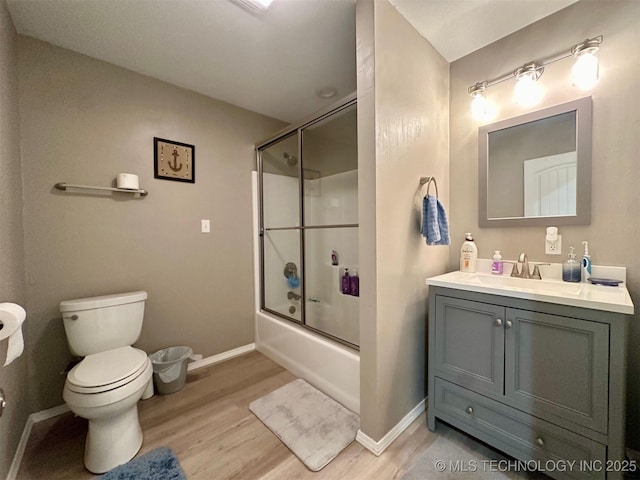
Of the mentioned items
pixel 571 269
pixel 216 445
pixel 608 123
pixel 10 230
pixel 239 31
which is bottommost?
pixel 216 445

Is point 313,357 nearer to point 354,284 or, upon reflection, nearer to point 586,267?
point 354,284

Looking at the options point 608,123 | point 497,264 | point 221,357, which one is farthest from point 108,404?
point 608,123

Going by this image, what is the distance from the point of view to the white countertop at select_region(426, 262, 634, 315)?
92 cm

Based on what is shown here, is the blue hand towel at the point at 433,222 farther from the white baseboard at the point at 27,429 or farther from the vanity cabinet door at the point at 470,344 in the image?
the white baseboard at the point at 27,429

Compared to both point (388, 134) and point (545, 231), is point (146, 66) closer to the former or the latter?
point (388, 134)

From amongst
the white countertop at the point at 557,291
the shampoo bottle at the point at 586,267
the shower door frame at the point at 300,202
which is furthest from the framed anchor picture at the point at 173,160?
the shampoo bottle at the point at 586,267

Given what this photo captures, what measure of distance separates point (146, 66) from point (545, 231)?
282 cm

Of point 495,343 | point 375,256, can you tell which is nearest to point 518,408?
point 495,343

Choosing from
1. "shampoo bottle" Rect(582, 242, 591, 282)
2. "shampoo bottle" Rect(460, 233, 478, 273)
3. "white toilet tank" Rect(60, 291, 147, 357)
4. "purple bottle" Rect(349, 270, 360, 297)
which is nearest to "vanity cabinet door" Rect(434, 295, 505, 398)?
"shampoo bottle" Rect(460, 233, 478, 273)

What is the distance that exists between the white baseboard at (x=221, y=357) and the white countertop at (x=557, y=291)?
1860mm

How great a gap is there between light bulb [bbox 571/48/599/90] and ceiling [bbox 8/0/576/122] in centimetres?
35

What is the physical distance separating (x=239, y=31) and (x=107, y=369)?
202cm

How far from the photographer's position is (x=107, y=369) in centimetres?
128

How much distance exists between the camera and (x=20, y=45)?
1.45 m
